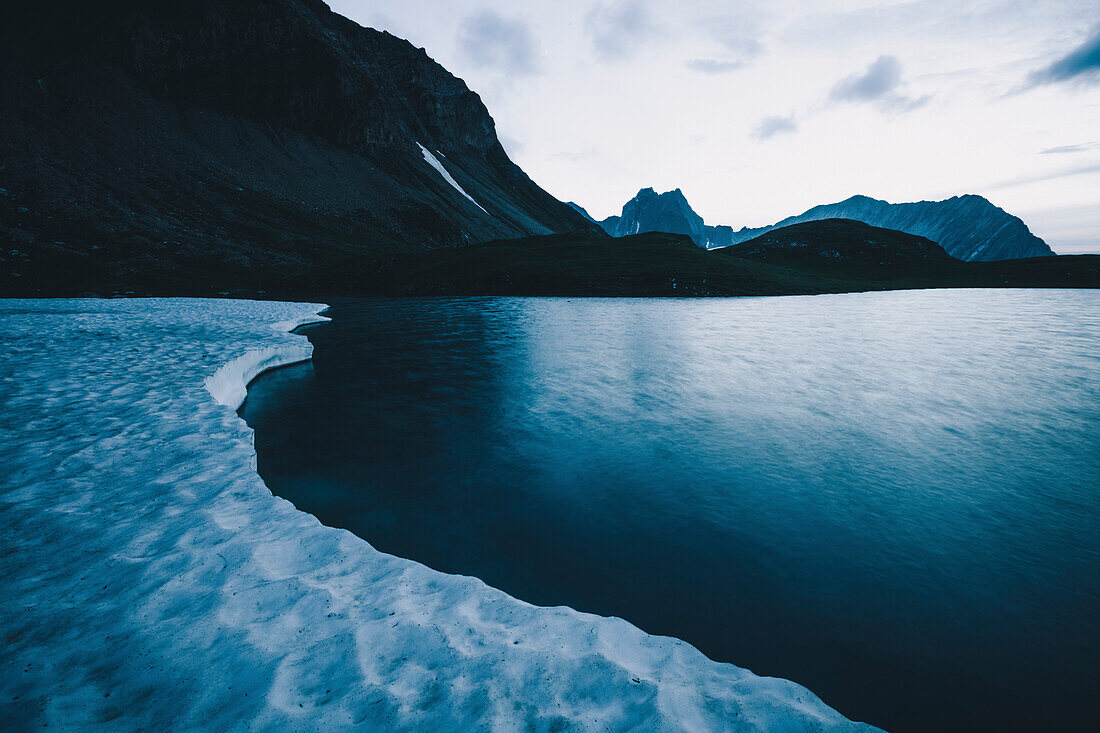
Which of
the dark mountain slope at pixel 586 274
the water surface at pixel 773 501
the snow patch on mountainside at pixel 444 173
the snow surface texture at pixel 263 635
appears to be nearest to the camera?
the snow surface texture at pixel 263 635

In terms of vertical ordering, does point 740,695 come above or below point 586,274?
below

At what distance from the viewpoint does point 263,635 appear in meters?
4.35

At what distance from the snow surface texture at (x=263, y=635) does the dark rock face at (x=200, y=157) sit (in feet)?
208

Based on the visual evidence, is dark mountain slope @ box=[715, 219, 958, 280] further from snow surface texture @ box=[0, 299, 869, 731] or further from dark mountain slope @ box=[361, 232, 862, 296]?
snow surface texture @ box=[0, 299, 869, 731]

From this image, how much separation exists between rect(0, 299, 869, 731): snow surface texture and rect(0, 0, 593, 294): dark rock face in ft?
208

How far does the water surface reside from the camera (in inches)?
209

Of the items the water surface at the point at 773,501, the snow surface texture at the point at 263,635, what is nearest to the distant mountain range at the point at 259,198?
the water surface at the point at 773,501

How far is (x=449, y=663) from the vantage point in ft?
13.6

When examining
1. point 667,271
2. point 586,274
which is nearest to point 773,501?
point 586,274

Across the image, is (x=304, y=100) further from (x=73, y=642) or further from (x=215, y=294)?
(x=73, y=642)

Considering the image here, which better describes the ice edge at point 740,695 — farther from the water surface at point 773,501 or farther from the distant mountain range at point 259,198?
the distant mountain range at point 259,198

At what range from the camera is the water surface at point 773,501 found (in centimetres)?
530

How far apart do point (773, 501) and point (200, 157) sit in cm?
13409

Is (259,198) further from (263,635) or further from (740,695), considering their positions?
(740,695)
